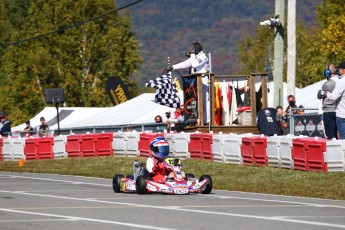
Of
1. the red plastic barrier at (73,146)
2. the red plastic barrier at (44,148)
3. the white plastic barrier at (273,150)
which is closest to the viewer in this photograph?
the white plastic barrier at (273,150)

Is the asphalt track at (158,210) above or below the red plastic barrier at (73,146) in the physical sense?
below

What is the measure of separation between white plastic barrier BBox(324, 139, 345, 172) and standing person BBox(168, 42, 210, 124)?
7.29 metres

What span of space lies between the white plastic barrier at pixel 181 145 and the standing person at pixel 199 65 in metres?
1.42

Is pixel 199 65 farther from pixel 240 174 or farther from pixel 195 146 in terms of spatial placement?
pixel 240 174

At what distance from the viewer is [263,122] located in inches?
1087

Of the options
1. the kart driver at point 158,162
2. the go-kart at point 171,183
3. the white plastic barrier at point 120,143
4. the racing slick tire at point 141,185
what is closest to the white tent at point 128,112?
the white plastic barrier at point 120,143

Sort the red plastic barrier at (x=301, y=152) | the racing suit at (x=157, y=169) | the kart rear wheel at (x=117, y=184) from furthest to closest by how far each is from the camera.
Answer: the red plastic barrier at (x=301, y=152) < the kart rear wheel at (x=117, y=184) < the racing suit at (x=157, y=169)

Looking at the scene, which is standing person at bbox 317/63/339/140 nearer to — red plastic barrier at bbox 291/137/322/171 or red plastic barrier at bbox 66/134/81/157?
red plastic barrier at bbox 291/137/322/171

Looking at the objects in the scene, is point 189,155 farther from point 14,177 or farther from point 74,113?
point 74,113

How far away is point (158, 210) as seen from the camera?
16391 millimetres

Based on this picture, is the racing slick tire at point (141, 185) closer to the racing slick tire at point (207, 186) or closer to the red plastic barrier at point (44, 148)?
the racing slick tire at point (207, 186)

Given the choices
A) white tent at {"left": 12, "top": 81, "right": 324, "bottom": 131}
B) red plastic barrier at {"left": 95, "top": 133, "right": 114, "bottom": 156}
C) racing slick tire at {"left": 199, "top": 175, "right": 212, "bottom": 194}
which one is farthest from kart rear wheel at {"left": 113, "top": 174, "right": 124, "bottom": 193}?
white tent at {"left": 12, "top": 81, "right": 324, "bottom": 131}

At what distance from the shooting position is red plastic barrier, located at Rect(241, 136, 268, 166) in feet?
84.7

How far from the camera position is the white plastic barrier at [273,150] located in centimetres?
2516
